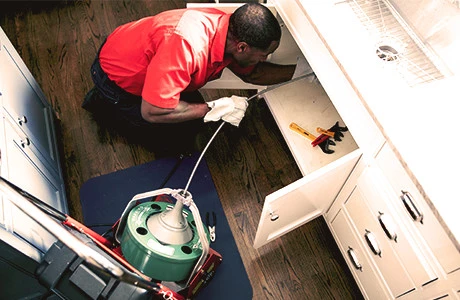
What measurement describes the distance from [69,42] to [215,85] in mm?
921

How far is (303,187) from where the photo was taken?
1144 millimetres

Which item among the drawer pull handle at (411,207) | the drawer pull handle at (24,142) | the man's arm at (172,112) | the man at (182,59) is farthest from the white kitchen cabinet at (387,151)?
the drawer pull handle at (24,142)

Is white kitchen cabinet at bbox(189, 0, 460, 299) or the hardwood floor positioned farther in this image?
the hardwood floor

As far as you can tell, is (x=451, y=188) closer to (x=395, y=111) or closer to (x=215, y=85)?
(x=395, y=111)

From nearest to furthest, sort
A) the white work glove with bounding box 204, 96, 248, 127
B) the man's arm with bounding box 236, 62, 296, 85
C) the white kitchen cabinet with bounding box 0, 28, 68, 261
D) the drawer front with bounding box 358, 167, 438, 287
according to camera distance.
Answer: the drawer front with bounding box 358, 167, 438, 287, the white kitchen cabinet with bounding box 0, 28, 68, 261, the white work glove with bounding box 204, 96, 248, 127, the man's arm with bounding box 236, 62, 296, 85

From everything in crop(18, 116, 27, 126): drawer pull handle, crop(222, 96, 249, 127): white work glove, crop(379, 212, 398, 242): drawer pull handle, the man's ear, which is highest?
crop(18, 116, 27, 126): drawer pull handle

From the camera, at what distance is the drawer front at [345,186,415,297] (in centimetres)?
115

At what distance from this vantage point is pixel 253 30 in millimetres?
1239

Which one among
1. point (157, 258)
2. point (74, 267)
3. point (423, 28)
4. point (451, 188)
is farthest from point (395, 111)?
point (74, 267)

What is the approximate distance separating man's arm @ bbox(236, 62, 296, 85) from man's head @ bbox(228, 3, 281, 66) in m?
0.22

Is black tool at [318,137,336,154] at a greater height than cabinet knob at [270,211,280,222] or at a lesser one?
lesser

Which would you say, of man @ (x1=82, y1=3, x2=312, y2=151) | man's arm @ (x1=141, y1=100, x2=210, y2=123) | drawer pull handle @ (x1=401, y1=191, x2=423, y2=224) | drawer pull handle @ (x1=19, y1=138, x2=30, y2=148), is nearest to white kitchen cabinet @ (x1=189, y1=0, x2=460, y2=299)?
drawer pull handle @ (x1=401, y1=191, x2=423, y2=224)

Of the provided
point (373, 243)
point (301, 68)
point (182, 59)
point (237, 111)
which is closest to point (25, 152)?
point (182, 59)

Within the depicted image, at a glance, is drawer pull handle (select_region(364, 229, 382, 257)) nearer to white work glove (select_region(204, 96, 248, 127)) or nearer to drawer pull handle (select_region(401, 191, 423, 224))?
drawer pull handle (select_region(401, 191, 423, 224))
